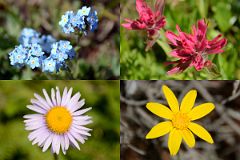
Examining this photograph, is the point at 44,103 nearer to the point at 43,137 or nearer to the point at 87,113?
the point at 43,137

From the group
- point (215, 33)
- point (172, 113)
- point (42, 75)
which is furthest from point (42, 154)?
point (215, 33)

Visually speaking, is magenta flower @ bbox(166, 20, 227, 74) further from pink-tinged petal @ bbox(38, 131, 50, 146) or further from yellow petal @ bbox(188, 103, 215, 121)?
pink-tinged petal @ bbox(38, 131, 50, 146)

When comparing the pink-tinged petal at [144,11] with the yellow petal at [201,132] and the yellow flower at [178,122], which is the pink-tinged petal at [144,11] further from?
the yellow petal at [201,132]

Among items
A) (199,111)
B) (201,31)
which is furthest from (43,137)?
(201,31)

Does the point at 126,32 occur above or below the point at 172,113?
above

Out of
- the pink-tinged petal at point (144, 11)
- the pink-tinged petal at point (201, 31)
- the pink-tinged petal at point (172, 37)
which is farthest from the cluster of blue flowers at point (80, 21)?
the pink-tinged petal at point (201, 31)

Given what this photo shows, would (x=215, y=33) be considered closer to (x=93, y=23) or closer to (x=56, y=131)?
(x=93, y=23)
